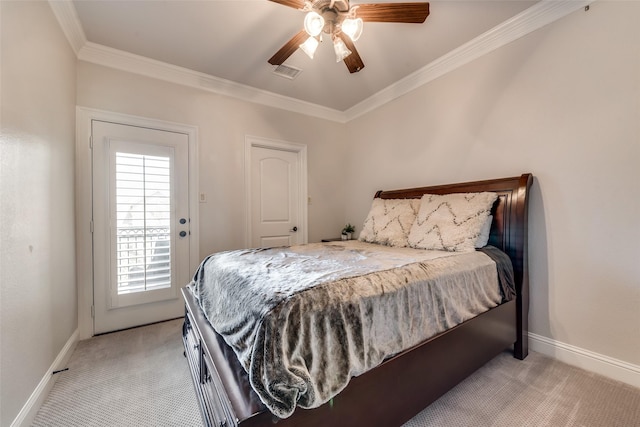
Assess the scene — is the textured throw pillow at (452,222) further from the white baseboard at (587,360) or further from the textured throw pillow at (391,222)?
the white baseboard at (587,360)

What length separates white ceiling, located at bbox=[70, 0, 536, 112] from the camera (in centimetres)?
196

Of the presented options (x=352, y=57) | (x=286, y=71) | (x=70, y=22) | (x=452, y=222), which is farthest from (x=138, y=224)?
(x=452, y=222)

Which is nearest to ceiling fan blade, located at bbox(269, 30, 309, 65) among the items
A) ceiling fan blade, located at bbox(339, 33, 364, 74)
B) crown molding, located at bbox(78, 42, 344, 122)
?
ceiling fan blade, located at bbox(339, 33, 364, 74)

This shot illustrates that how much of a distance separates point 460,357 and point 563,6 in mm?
2615

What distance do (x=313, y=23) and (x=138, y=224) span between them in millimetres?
2428

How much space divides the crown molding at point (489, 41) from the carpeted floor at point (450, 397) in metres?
2.62

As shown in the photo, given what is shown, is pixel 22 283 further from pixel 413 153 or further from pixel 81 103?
pixel 413 153

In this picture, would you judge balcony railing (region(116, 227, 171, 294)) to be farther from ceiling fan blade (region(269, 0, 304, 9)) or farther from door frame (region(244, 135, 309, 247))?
ceiling fan blade (region(269, 0, 304, 9))

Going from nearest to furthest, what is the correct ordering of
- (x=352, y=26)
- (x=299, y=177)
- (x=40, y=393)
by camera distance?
1. (x=40, y=393)
2. (x=352, y=26)
3. (x=299, y=177)

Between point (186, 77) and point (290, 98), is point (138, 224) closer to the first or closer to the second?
point (186, 77)

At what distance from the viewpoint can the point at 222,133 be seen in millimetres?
3043

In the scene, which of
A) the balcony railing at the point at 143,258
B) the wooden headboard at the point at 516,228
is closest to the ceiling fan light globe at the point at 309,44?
the wooden headboard at the point at 516,228

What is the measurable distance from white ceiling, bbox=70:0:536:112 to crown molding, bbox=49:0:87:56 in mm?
39

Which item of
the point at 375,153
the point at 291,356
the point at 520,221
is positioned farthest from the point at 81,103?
the point at 520,221
